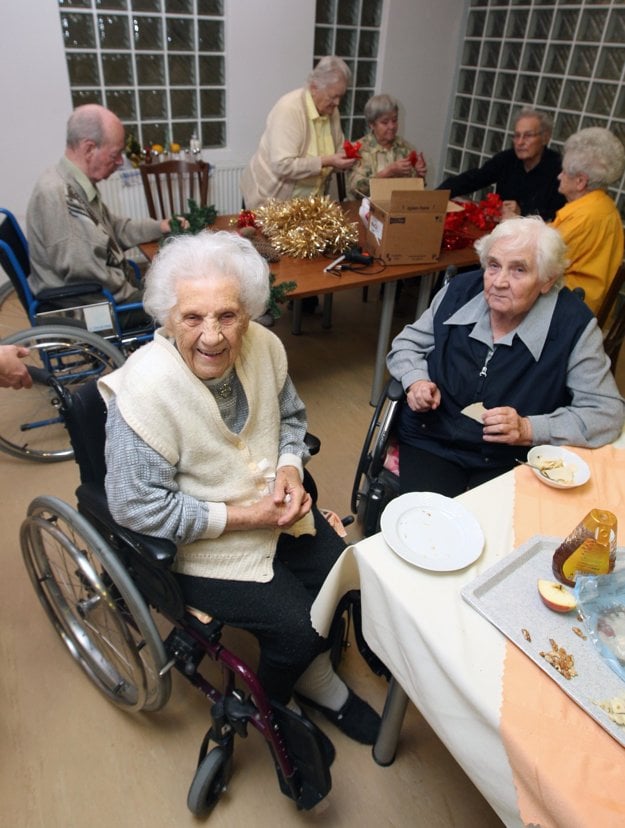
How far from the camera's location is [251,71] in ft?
12.1

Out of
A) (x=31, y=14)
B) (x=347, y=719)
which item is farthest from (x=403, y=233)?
(x=31, y=14)

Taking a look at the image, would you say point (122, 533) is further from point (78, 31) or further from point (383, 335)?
point (78, 31)

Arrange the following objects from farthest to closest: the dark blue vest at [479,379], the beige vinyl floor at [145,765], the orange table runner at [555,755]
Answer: the dark blue vest at [479,379]
the beige vinyl floor at [145,765]
the orange table runner at [555,755]

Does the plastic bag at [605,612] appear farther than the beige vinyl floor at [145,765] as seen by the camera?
No

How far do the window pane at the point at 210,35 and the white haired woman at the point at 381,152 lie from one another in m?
1.07

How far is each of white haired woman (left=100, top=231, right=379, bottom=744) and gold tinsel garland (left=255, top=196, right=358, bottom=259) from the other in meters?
1.20

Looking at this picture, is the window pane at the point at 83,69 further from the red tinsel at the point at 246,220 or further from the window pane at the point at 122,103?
the red tinsel at the point at 246,220

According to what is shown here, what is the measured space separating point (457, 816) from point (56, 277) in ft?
7.06

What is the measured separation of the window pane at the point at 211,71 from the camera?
3.61 m

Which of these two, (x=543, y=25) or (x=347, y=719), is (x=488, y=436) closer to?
(x=347, y=719)

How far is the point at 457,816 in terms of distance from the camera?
1371mm

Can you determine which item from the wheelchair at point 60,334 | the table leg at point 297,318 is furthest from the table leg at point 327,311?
the wheelchair at point 60,334

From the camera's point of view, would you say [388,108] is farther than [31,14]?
Yes

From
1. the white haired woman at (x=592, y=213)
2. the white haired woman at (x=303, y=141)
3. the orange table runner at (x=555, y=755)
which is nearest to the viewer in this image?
the orange table runner at (x=555, y=755)
